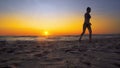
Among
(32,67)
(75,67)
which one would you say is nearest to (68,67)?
(75,67)

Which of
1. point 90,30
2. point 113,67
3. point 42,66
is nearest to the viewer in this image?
point 113,67

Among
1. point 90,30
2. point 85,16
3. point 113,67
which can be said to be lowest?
point 113,67

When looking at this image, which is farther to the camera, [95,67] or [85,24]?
[85,24]

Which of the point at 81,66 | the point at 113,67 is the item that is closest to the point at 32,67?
the point at 81,66

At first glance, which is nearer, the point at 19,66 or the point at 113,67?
the point at 113,67

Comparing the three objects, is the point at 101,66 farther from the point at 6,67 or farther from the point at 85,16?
the point at 85,16

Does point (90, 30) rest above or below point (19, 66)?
above

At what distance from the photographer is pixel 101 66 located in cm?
323

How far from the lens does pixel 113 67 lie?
3.14m

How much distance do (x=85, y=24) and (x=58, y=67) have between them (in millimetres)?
7828

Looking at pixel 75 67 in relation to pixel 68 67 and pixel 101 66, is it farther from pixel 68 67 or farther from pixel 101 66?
pixel 101 66

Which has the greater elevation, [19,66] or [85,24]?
[85,24]

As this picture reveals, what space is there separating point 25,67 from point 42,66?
0.37m

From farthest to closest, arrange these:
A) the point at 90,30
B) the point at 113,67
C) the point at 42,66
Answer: the point at 90,30, the point at 42,66, the point at 113,67
